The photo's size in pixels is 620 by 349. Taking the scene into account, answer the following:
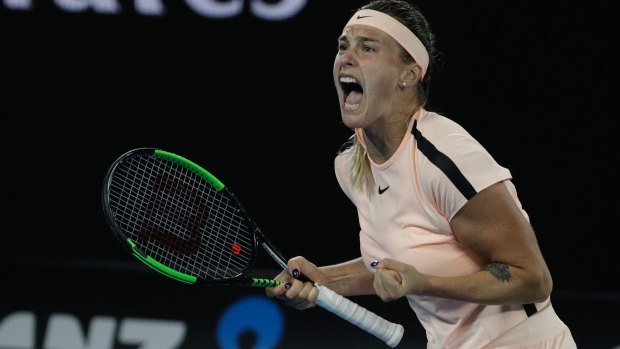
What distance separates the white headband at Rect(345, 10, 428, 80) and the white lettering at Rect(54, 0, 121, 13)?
2.82 m

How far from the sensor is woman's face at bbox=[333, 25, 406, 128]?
2.92 metres

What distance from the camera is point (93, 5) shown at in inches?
219

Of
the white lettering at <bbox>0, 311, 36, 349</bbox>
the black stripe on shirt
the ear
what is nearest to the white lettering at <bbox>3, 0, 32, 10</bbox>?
the white lettering at <bbox>0, 311, 36, 349</bbox>

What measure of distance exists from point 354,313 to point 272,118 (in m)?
2.79

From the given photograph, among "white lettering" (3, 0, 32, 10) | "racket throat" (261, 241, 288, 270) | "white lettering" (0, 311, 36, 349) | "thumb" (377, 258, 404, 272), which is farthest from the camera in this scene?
"white lettering" (3, 0, 32, 10)

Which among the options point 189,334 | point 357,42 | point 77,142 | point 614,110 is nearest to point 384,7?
point 357,42

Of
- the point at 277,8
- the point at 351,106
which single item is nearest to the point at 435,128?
the point at 351,106

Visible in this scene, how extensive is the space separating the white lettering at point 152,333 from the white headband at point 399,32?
2.13m

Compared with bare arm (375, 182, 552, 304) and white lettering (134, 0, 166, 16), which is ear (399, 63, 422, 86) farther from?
white lettering (134, 0, 166, 16)

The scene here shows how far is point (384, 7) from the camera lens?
119 inches

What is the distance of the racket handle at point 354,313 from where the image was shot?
289cm

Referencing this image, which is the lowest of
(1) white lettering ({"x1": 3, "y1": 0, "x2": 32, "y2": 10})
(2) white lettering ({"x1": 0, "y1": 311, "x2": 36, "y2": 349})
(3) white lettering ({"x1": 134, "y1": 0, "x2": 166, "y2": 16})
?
(2) white lettering ({"x1": 0, "y1": 311, "x2": 36, "y2": 349})

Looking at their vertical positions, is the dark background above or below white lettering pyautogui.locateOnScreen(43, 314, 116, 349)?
above

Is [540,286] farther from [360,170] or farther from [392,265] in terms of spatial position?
[360,170]
